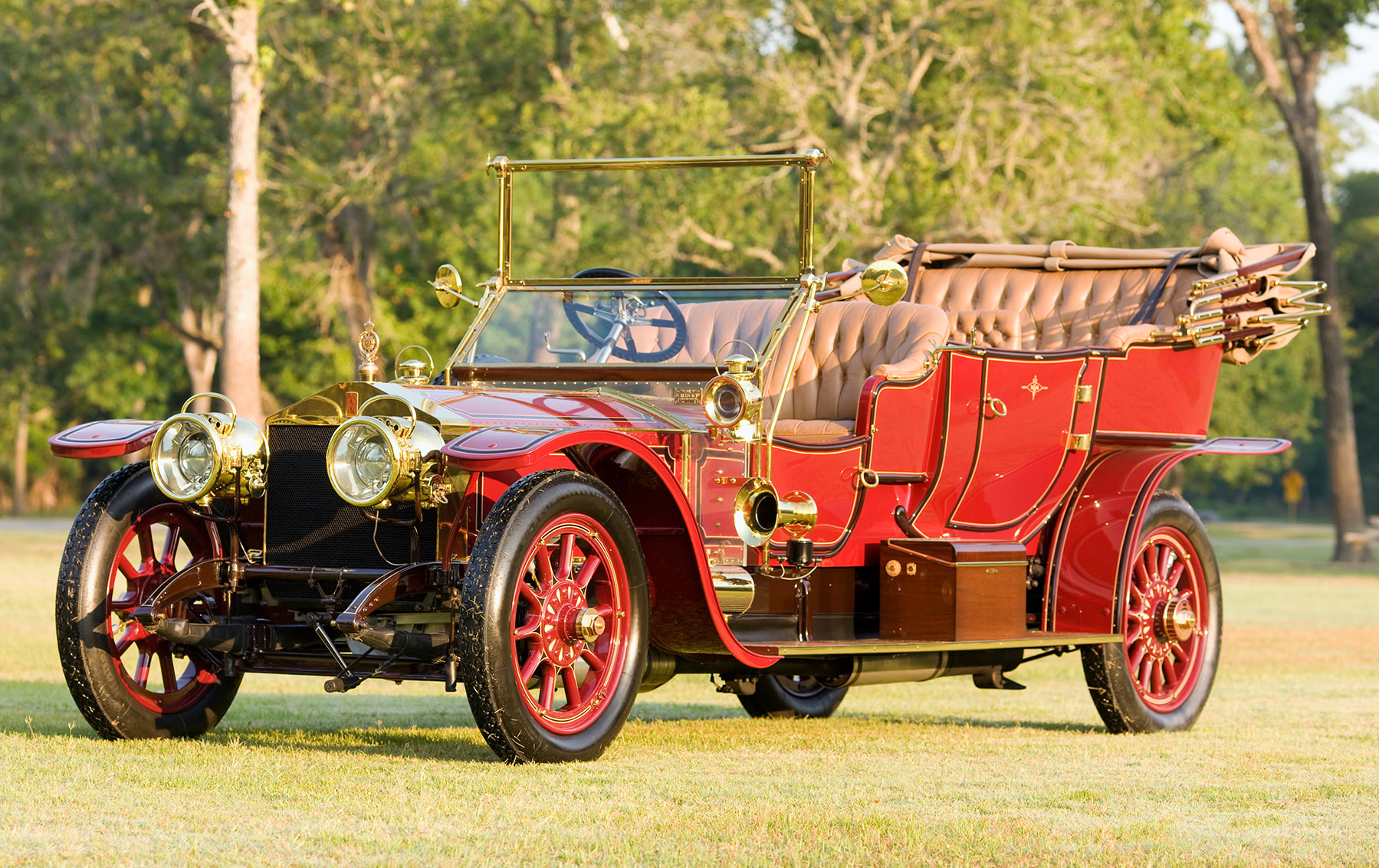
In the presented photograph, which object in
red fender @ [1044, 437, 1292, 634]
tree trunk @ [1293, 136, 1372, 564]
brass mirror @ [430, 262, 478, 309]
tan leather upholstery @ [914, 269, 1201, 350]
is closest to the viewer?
brass mirror @ [430, 262, 478, 309]

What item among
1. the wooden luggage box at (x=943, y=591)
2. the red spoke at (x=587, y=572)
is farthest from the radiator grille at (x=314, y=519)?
the wooden luggage box at (x=943, y=591)

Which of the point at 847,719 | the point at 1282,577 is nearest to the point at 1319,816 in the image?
the point at 847,719

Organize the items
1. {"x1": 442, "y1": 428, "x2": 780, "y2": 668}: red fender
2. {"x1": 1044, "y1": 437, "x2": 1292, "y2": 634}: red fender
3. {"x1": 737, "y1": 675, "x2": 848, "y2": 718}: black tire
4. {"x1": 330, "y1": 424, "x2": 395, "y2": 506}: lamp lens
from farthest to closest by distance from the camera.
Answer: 1. {"x1": 737, "y1": 675, "x2": 848, "y2": 718}: black tire
2. {"x1": 1044, "y1": 437, "x2": 1292, "y2": 634}: red fender
3. {"x1": 330, "y1": 424, "x2": 395, "y2": 506}: lamp lens
4. {"x1": 442, "y1": 428, "x2": 780, "y2": 668}: red fender

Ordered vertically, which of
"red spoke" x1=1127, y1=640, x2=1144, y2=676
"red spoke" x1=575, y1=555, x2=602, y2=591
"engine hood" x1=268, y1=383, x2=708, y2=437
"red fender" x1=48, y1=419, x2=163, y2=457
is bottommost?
"red spoke" x1=1127, y1=640, x2=1144, y2=676

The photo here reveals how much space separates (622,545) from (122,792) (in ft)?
5.89

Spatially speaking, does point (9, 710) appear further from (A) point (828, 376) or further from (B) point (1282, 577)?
(B) point (1282, 577)

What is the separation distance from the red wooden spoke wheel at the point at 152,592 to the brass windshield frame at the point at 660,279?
1249mm

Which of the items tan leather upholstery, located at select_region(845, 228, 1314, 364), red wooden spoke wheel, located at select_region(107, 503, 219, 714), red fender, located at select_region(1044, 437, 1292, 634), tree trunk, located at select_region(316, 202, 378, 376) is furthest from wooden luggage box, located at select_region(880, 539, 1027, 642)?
tree trunk, located at select_region(316, 202, 378, 376)

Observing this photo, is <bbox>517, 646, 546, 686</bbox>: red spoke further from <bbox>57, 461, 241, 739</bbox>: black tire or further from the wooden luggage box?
the wooden luggage box

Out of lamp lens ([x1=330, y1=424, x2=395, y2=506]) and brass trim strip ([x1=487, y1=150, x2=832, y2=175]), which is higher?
brass trim strip ([x1=487, y1=150, x2=832, y2=175])

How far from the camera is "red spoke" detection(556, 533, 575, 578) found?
6.00m

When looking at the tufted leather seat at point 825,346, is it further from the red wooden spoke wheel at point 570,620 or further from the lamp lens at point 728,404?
the red wooden spoke wheel at point 570,620

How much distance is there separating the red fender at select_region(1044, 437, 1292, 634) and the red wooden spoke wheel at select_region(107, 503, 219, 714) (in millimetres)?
3758

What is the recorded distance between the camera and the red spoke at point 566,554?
19.7 feet
